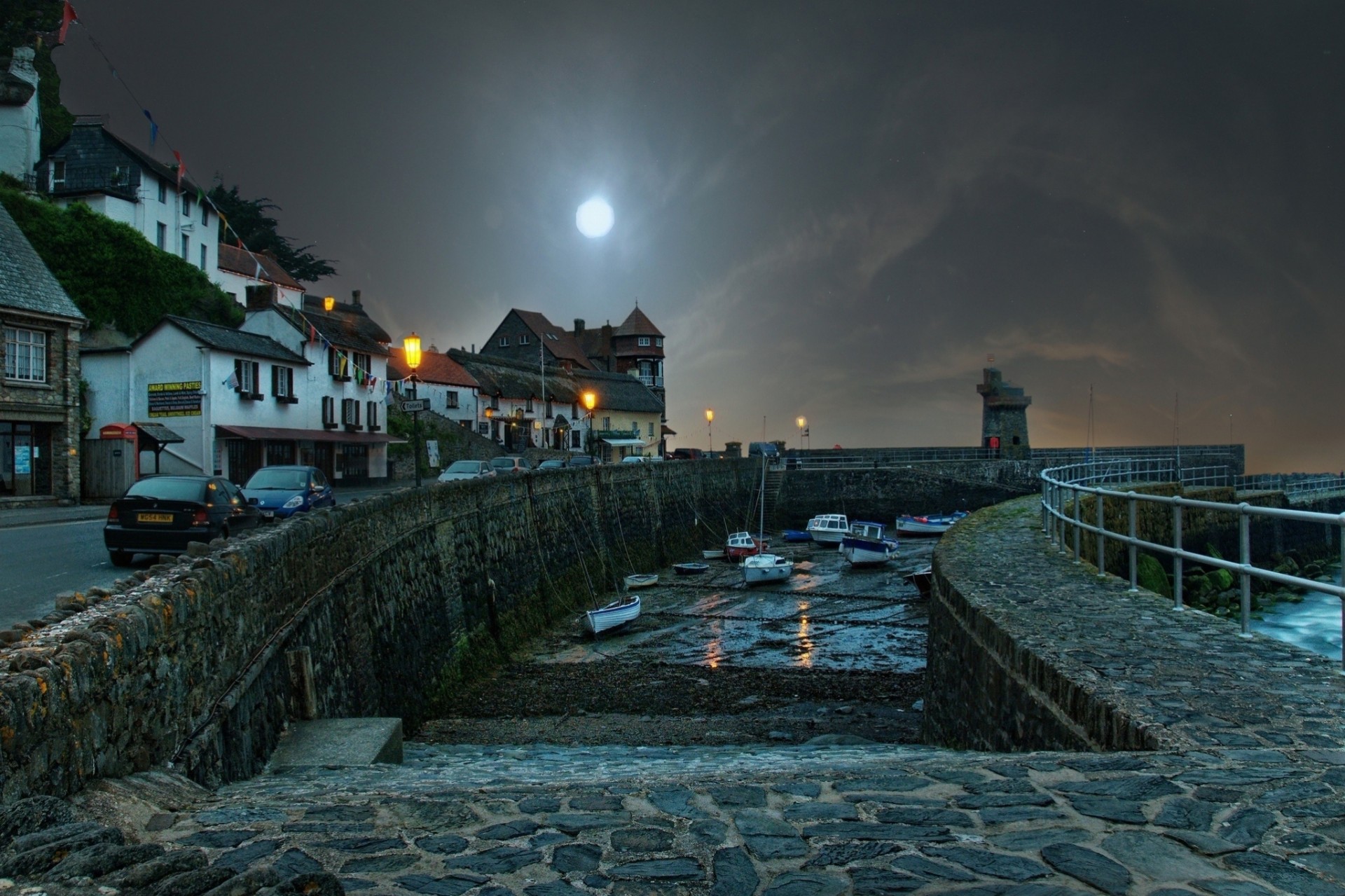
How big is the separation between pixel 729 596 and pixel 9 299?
77.0 ft

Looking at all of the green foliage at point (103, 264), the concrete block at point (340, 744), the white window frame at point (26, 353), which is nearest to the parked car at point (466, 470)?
the white window frame at point (26, 353)

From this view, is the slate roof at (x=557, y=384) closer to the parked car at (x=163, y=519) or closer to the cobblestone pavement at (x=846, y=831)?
the parked car at (x=163, y=519)

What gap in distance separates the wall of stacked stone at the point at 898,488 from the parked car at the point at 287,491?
3962 centimetres

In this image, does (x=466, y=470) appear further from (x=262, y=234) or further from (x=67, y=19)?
(x=262, y=234)

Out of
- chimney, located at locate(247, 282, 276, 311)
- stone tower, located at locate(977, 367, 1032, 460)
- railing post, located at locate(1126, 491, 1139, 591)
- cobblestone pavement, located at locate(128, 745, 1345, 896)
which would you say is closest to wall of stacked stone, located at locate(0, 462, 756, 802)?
cobblestone pavement, located at locate(128, 745, 1345, 896)

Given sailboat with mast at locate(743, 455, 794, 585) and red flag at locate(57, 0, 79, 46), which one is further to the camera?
sailboat with mast at locate(743, 455, 794, 585)

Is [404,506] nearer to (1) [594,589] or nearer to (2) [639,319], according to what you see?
(1) [594,589]

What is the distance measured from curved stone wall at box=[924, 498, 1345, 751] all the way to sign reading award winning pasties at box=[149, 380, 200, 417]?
30.5 m

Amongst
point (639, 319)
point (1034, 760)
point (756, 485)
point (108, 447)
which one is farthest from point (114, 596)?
point (639, 319)

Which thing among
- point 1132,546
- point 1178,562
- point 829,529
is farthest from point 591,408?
point 1178,562

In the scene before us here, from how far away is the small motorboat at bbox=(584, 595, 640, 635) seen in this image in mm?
23516

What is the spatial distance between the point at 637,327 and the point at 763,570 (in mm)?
60323

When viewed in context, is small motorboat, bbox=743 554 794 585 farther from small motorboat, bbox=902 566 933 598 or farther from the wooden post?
the wooden post

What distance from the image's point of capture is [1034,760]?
16.2ft
